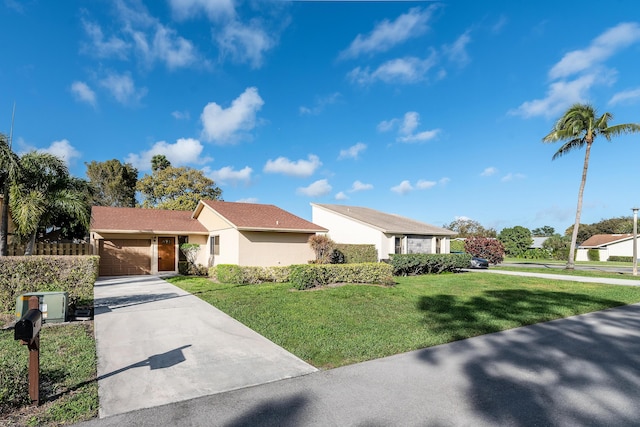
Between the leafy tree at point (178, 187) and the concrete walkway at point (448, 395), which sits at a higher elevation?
the leafy tree at point (178, 187)

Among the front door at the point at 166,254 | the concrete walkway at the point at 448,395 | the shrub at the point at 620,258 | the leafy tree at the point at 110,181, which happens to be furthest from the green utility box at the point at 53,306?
the shrub at the point at 620,258

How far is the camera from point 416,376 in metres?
4.61

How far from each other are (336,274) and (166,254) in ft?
37.1

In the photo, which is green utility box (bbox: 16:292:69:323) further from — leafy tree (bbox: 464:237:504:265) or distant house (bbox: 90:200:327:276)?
leafy tree (bbox: 464:237:504:265)

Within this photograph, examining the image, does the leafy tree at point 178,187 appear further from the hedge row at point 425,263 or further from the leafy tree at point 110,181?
the hedge row at point 425,263

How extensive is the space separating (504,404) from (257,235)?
13.6 meters

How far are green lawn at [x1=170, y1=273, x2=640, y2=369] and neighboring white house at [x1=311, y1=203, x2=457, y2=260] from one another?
6.73 meters

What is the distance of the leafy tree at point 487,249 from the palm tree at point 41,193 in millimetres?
30787

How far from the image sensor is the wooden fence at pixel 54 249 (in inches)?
563

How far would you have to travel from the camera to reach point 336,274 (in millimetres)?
13844

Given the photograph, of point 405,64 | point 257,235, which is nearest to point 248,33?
point 405,64

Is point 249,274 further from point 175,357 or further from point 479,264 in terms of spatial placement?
point 479,264

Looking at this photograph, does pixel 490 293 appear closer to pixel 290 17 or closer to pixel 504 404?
pixel 504 404

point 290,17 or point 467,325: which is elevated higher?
point 290,17
